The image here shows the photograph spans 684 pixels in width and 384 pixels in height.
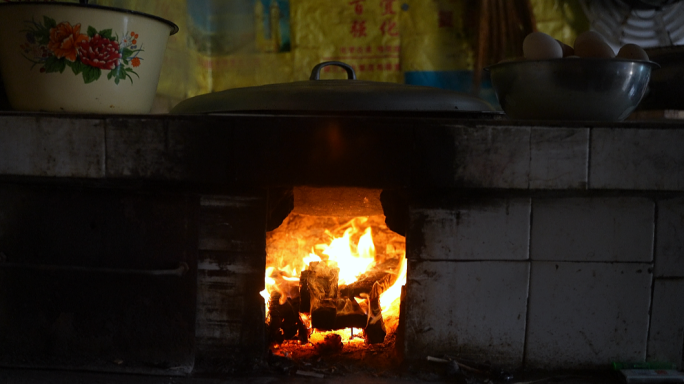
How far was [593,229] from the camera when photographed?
152 centimetres

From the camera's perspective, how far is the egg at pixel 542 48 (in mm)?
1522

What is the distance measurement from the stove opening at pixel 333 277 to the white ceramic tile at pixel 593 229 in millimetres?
641

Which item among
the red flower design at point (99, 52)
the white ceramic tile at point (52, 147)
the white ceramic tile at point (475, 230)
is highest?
the red flower design at point (99, 52)

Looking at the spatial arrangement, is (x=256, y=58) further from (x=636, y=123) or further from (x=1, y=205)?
(x=636, y=123)

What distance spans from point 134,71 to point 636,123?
160 centimetres

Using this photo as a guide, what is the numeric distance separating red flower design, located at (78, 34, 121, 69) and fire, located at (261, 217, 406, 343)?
3.01 ft

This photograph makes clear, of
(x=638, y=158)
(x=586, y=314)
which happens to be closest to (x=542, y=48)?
(x=638, y=158)

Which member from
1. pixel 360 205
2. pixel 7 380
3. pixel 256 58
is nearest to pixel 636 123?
pixel 360 205

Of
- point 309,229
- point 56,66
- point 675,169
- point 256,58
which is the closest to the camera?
point 675,169

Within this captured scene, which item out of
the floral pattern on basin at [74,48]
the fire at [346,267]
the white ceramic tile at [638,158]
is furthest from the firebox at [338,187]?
the fire at [346,267]

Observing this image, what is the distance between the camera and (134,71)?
1.62 metres

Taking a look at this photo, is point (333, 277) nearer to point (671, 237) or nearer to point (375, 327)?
A: point (375, 327)

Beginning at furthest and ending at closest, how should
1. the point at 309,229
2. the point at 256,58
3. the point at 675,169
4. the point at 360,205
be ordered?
1. the point at 256,58
2. the point at 309,229
3. the point at 360,205
4. the point at 675,169

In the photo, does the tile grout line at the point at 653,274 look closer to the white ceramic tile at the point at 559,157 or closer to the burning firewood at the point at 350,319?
the white ceramic tile at the point at 559,157
